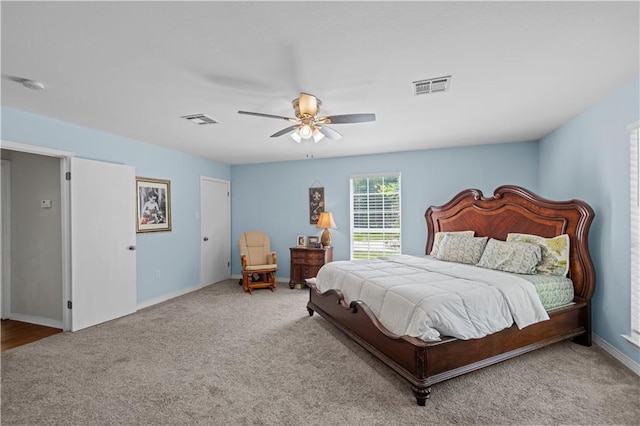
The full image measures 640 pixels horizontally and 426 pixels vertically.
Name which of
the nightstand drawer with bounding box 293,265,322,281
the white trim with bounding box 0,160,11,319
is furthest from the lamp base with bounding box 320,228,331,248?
the white trim with bounding box 0,160,11,319

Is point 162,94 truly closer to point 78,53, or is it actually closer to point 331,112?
point 78,53

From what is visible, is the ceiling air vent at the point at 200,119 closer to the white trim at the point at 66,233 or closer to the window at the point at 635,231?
the white trim at the point at 66,233

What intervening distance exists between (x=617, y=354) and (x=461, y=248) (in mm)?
1712

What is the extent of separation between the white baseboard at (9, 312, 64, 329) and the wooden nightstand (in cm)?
325

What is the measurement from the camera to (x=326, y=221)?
569 centimetres

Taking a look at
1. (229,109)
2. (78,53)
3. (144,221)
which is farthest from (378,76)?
(144,221)

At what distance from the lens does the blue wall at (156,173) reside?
3412mm

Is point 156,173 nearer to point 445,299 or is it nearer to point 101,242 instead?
point 101,242

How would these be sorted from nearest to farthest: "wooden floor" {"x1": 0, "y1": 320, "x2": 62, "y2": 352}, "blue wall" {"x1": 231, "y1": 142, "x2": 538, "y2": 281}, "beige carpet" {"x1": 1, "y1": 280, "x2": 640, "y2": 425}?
"beige carpet" {"x1": 1, "y1": 280, "x2": 640, "y2": 425} < "wooden floor" {"x1": 0, "y1": 320, "x2": 62, "y2": 352} < "blue wall" {"x1": 231, "y1": 142, "x2": 538, "y2": 281}

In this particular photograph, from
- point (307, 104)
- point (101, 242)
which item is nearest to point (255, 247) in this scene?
point (101, 242)

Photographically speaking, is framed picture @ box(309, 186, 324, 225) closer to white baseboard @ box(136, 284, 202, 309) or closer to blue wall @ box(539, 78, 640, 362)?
white baseboard @ box(136, 284, 202, 309)

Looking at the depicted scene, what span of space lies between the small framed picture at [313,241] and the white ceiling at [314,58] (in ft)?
9.11

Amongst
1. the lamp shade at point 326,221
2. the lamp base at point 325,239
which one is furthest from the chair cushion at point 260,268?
the lamp shade at point 326,221

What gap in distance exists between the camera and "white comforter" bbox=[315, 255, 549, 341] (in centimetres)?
241
